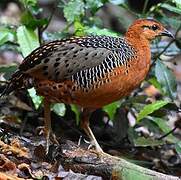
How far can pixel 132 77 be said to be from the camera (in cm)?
504

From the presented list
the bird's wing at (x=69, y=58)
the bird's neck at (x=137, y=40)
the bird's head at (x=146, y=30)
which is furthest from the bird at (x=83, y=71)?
the bird's head at (x=146, y=30)

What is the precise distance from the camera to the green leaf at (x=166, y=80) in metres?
6.12

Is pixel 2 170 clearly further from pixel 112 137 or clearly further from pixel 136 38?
pixel 112 137

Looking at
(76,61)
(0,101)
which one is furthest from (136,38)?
(0,101)

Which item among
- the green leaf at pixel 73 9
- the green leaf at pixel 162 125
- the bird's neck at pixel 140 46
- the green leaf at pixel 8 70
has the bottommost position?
the green leaf at pixel 162 125

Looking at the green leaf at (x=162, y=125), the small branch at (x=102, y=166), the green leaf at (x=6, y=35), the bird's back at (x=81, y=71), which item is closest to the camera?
the small branch at (x=102, y=166)

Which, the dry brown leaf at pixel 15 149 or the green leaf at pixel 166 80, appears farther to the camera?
the green leaf at pixel 166 80

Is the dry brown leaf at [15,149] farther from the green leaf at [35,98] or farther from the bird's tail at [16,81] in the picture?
the green leaf at [35,98]

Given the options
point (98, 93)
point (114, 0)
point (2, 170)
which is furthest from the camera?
point (114, 0)

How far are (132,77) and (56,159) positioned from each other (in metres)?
0.89

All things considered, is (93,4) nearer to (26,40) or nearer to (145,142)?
(26,40)

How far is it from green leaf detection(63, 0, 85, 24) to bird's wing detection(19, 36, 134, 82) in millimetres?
1008

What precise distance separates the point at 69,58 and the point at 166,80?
151 centimetres

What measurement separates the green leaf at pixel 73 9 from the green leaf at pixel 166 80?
924 mm
